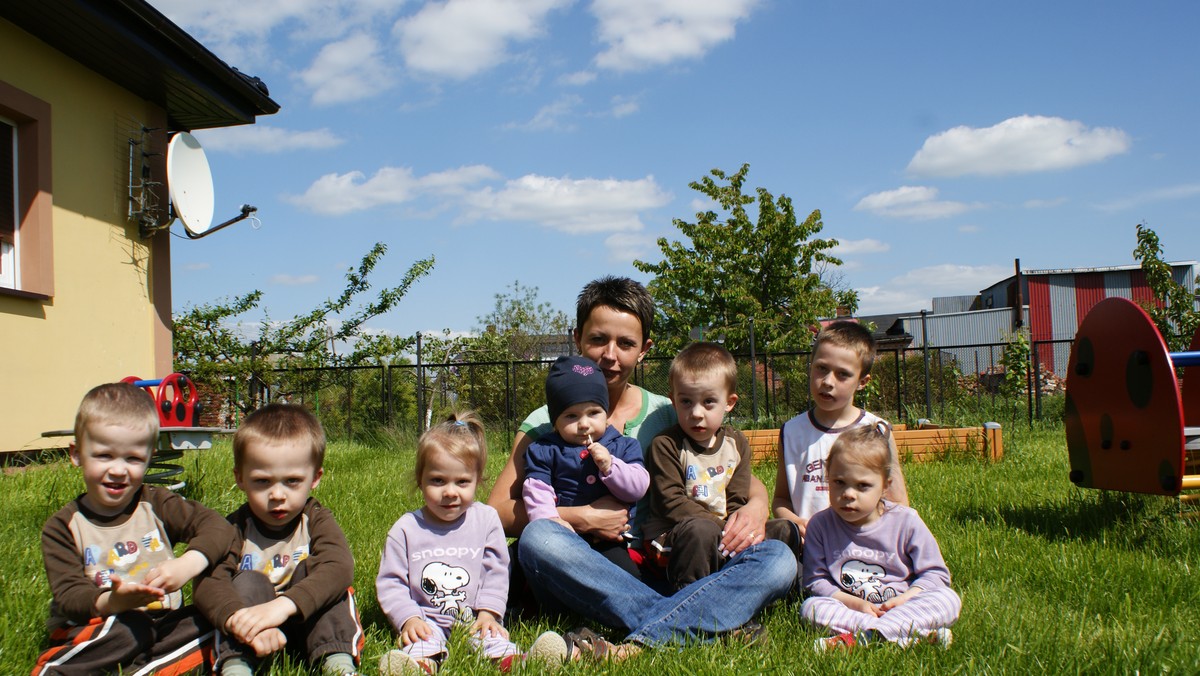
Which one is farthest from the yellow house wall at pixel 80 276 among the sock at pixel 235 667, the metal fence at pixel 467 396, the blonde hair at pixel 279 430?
the sock at pixel 235 667

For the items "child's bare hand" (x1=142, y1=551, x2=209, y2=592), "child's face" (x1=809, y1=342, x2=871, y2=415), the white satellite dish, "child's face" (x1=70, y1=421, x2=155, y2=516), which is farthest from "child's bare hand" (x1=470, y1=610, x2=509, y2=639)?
the white satellite dish

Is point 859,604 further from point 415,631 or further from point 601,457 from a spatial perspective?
point 415,631

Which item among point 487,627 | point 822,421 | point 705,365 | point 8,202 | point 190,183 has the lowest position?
point 487,627

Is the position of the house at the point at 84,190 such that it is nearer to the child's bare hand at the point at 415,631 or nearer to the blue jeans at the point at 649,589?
the child's bare hand at the point at 415,631

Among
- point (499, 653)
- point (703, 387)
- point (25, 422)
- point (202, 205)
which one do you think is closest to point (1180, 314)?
point (703, 387)

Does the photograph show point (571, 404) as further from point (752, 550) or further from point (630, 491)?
point (752, 550)

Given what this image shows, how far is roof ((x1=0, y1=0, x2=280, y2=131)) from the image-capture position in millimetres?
6336

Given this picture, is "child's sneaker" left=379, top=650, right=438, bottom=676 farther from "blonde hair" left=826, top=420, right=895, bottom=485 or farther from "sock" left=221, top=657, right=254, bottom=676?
"blonde hair" left=826, top=420, right=895, bottom=485

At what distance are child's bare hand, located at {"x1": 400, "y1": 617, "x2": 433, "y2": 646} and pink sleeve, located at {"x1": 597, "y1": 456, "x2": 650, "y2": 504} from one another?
82cm

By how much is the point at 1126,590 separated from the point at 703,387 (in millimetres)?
1881

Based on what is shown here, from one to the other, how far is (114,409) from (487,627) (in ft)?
4.32

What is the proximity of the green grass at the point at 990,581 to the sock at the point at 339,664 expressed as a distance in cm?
9

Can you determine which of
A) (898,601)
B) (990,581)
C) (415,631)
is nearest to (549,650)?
(415,631)

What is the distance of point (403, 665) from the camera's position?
7.77 ft
